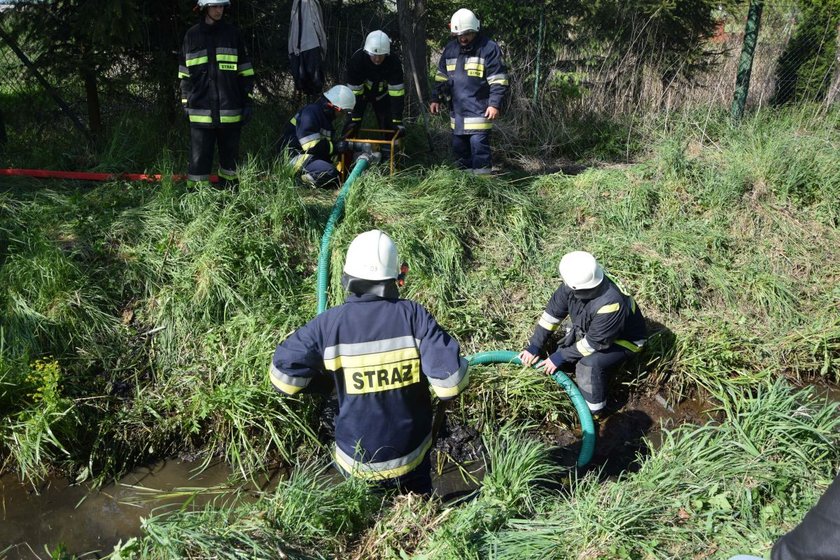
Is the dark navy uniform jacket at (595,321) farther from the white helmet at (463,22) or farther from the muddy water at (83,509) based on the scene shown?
the white helmet at (463,22)

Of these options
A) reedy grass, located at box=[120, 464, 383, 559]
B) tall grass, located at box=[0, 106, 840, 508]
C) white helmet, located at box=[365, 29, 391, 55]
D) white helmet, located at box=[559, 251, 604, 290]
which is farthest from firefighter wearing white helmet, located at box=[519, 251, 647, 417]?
white helmet, located at box=[365, 29, 391, 55]

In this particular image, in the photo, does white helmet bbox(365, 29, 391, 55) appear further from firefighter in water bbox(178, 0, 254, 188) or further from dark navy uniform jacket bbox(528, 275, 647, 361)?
dark navy uniform jacket bbox(528, 275, 647, 361)

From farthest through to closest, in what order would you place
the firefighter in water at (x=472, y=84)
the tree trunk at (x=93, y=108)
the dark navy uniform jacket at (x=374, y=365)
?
the tree trunk at (x=93, y=108)
the firefighter in water at (x=472, y=84)
the dark navy uniform jacket at (x=374, y=365)

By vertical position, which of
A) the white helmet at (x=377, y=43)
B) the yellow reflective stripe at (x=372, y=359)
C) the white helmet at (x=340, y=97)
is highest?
the white helmet at (x=377, y=43)

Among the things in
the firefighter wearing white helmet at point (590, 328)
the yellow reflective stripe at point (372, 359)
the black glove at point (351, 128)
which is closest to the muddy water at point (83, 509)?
the yellow reflective stripe at point (372, 359)

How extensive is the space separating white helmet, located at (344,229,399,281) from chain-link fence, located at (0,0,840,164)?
18.4 feet

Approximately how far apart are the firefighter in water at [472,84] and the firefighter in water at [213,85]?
2.11 meters

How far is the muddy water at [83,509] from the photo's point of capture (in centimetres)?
425

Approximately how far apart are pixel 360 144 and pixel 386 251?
12.4 ft

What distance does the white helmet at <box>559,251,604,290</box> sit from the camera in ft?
16.8

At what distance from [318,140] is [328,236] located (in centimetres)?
119

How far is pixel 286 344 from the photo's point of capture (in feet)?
11.7

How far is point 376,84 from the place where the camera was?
25.3 ft

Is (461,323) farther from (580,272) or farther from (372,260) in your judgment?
(372,260)
